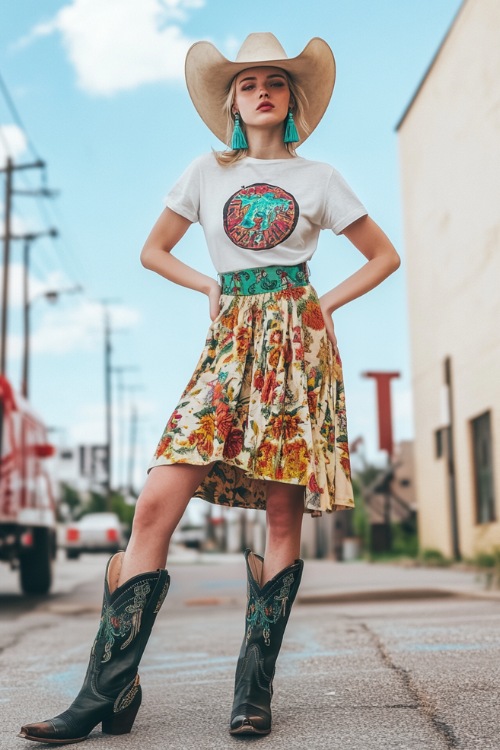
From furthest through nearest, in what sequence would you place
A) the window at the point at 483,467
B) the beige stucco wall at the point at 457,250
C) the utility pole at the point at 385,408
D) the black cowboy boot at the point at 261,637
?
the utility pole at the point at 385,408 → the window at the point at 483,467 → the beige stucco wall at the point at 457,250 → the black cowboy boot at the point at 261,637

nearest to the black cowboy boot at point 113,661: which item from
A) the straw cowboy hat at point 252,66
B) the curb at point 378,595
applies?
the straw cowboy hat at point 252,66

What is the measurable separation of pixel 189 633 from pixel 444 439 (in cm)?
1379

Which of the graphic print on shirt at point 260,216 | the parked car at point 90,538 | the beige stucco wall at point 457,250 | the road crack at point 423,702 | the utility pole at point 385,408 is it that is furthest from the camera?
the parked car at point 90,538

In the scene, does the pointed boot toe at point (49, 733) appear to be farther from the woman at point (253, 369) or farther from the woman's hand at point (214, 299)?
the woman's hand at point (214, 299)

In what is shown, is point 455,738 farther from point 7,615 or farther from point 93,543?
point 93,543

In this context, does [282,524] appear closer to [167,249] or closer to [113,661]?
[113,661]

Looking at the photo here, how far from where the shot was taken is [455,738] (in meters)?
3.16

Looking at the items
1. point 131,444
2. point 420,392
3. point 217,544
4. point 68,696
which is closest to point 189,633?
point 68,696

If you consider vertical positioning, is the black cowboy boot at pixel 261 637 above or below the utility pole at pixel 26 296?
below

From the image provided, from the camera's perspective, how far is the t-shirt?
360cm

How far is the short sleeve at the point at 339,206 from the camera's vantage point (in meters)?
3.66

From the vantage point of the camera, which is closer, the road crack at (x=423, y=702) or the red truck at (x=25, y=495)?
Answer: the road crack at (x=423, y=702)

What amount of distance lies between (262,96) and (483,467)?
15.2m

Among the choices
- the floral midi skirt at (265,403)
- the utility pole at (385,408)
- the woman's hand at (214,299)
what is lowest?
the floral midi skirt at (265,403)
